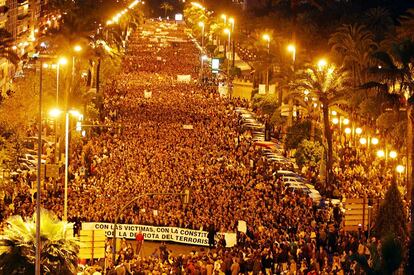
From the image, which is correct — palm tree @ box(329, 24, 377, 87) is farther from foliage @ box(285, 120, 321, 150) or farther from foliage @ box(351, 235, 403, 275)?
foliage @ box(351, 235, 403, 275)

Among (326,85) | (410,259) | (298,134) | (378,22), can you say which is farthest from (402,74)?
(378,22)

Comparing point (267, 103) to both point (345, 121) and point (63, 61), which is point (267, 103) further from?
point (63, 61)

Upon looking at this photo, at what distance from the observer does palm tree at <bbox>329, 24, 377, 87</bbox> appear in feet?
225

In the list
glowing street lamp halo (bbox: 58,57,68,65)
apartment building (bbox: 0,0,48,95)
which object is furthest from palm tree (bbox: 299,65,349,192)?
apartment building (bbox: 0,0,48,95)

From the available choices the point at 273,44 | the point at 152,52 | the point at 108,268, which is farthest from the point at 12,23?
the point at 108,268

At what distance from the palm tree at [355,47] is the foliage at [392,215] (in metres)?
30.6

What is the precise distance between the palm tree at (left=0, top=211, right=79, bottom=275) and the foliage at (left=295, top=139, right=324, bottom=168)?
1158 inches

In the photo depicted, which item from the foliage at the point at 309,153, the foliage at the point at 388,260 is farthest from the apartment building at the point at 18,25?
the foliage at the point at 388,260

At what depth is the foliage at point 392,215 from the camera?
118 feet

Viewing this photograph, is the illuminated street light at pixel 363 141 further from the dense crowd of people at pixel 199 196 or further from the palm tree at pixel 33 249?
the palm tree at pixel 33 249

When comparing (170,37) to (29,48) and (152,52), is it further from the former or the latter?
(29,48)

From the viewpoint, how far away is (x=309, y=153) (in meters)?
57.3

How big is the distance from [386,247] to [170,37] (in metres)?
163

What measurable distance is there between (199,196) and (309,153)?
1497 centimetres
